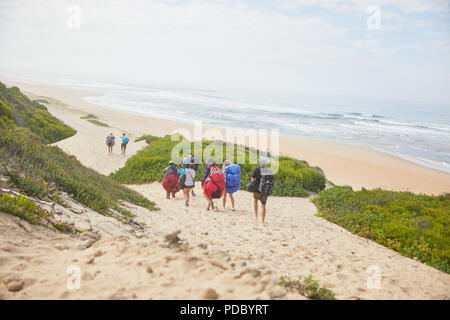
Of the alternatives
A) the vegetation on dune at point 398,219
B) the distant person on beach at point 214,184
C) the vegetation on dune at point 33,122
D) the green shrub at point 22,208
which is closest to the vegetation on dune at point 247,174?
the vegetation on dune at point 398,219

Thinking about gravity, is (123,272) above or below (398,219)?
above

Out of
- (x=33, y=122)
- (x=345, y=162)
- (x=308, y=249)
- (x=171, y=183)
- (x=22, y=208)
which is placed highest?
(x=33, y=122)

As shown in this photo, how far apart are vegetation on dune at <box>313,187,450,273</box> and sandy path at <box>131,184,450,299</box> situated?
0.45m

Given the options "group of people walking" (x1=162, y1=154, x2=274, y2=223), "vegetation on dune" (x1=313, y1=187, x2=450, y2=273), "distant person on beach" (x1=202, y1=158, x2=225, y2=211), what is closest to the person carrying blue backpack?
"group of people walking" (x1=162, y1=154, x2=274, y2=223)

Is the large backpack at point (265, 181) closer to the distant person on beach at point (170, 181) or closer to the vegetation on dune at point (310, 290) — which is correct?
the distant person on beach at point (170, 181)

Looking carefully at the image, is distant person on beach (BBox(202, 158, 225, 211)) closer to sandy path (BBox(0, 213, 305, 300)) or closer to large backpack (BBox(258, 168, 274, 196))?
large backpack (BBox(258, 168, 274, 196))

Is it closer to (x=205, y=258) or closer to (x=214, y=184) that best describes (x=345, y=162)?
(x=214, y=184)

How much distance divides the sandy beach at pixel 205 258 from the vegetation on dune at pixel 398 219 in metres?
0.48

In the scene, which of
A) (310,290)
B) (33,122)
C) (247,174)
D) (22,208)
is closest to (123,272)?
(22,208)

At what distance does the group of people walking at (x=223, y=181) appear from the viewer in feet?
27.1

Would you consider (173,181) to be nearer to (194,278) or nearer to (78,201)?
(78,201)

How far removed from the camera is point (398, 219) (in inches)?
361

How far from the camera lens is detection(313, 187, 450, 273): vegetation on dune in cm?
743

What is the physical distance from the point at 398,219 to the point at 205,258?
7.93 m
